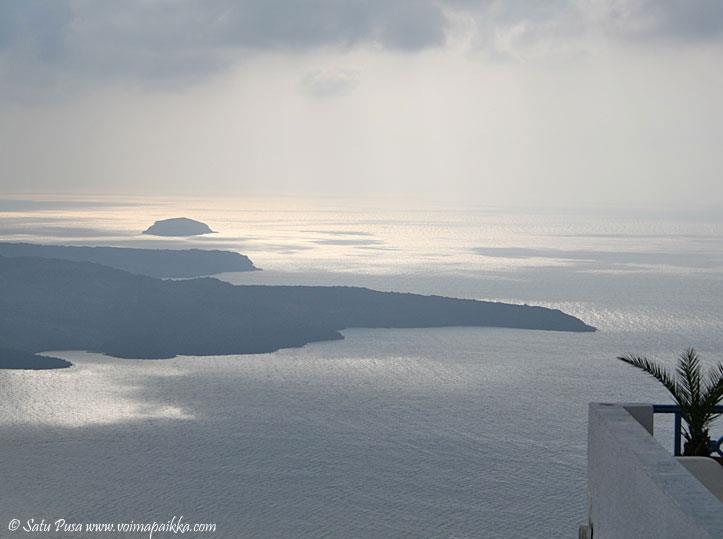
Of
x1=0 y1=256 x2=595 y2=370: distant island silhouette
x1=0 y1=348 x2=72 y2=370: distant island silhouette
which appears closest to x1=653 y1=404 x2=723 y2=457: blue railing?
x1=0 y1=348 x2=72 y2=370: distant island silhouette

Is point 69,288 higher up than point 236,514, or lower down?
higher up

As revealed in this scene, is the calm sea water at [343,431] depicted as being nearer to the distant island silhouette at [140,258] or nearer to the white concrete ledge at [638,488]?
the white concrete ledge at [638,488]

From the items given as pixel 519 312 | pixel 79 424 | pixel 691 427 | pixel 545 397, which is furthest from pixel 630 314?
pixel 691 427

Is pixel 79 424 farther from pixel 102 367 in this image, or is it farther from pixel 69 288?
pixel 69 288

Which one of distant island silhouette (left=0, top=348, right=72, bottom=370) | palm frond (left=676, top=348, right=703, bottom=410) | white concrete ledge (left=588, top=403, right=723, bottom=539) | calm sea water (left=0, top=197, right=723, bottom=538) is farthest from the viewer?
distant island silhouette (left=0, top=348, right=72, bottom=370)

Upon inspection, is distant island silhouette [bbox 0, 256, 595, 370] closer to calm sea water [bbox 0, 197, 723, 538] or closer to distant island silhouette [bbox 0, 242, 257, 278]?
calm sea water [bbox 0, 197, 723, 538]

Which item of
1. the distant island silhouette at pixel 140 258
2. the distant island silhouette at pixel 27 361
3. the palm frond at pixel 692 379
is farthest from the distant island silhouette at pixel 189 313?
the palm frond at pixel 692 379
